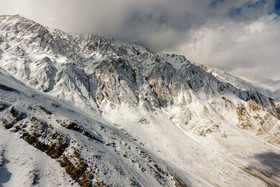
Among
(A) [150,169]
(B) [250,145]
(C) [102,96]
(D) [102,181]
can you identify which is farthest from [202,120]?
(D) [102,181]

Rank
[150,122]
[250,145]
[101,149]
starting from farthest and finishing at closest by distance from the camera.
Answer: [150,122], [250,145], [101,149]

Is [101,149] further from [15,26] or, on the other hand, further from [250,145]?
[15,26]

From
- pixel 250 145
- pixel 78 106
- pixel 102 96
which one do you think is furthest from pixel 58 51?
pixel 250 145

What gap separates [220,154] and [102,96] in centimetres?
7252

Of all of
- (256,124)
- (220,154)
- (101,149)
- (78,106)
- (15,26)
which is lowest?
(101,149)

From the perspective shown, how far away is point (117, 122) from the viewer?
8194 centimetres

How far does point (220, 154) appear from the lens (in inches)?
2717

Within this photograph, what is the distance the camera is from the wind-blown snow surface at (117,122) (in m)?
30.2

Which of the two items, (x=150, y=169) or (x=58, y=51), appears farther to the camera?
(x=58, y=51)

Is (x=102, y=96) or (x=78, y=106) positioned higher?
(x=102, y=96)

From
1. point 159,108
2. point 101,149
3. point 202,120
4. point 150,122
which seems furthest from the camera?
point 159,108

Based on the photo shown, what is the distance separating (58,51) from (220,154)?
411 ft

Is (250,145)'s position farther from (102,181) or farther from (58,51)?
(58,51)

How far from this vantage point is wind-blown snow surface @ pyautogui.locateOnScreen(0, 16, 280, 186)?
30172mm
